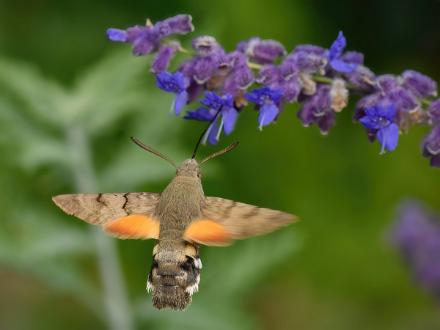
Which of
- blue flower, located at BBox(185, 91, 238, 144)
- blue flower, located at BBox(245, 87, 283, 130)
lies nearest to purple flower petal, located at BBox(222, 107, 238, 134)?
blue flower, located at BBox(185, 91, 238, 144)

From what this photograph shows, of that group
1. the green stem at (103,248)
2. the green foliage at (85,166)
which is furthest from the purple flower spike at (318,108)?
the green stem at (103,248)

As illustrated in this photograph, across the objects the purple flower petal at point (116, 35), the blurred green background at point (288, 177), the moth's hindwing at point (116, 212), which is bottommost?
the moth's hindwing at point (116, 212)

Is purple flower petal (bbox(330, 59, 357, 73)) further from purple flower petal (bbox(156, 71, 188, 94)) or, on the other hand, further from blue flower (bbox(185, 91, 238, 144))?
purple flower petal (bbox(156, 71, 188, 94))

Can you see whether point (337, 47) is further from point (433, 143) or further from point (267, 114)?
point (433, 143)

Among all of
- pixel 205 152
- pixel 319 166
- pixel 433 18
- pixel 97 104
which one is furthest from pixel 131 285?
pixel 433 18

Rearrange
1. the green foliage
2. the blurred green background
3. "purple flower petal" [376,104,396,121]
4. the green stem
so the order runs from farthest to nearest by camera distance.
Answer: the blurred green background, the green stem, the green foliage, "purple flower petal" [376,104,396,121]

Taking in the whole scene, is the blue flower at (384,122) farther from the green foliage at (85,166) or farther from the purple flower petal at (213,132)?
the green foliage at (85,166)
